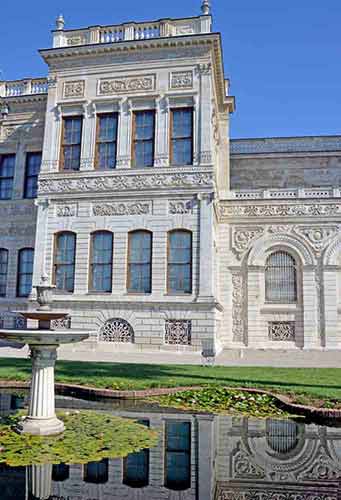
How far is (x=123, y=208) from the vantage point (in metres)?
18.9

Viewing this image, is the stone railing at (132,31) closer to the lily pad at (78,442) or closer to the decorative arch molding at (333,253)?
the decorative arch molding at (333,253)

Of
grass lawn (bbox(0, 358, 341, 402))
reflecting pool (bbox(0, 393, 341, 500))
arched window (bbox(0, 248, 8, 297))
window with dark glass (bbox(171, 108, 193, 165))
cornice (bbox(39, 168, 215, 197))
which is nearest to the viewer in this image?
reflecting pool (bbox(0, 393, 341, 500))

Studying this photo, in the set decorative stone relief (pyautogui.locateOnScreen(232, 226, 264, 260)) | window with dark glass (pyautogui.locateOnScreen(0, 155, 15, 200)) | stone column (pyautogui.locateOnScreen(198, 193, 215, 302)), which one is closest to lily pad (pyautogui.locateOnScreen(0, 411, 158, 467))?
stone column (pyautogui.locateOnScreen(198, 193, 215, 302))

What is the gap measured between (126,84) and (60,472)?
17611 millimetres

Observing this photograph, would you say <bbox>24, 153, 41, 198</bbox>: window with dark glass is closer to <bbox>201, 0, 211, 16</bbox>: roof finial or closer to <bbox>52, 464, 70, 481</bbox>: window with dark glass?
<bbox>201, 0, 211, 16</bbox>: roof finial

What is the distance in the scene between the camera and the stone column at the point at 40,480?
14.2 feet

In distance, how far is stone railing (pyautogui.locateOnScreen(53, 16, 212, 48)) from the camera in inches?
765

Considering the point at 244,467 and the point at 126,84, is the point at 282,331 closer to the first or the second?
the point at 126,84

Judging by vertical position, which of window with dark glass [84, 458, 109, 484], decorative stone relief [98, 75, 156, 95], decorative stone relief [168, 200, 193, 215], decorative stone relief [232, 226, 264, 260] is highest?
decorative stone relief [98, 75, 156, 95]

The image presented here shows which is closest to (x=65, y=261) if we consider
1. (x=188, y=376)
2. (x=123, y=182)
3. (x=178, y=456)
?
(x=123, y=182)

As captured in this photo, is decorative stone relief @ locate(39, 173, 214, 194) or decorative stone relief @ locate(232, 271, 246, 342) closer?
decorative stone relief @ locate(39, 173, 214, 194)

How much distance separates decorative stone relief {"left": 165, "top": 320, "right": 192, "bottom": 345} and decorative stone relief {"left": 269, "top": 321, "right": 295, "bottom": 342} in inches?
191

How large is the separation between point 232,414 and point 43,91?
66.2 feet

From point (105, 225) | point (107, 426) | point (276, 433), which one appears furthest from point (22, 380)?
point (105, 225)
